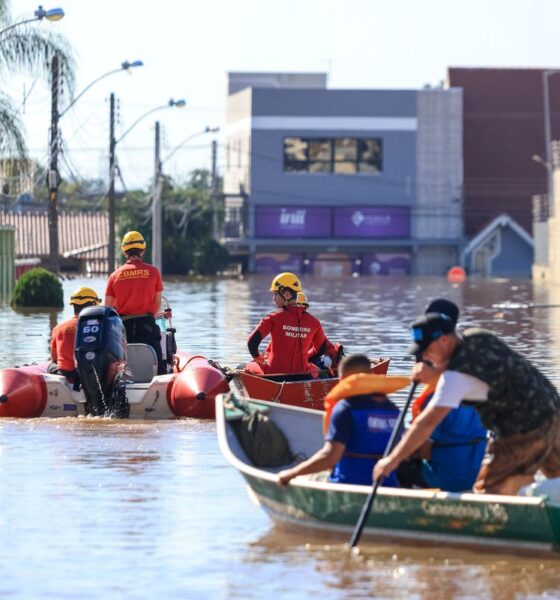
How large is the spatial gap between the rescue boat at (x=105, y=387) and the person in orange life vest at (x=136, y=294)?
64cm

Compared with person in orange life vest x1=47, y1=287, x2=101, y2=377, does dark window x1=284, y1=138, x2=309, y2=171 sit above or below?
above

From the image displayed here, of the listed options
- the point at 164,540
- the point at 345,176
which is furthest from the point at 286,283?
the point at 345,176

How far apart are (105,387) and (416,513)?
7479 mm

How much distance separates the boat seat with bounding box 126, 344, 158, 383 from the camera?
19438 millimetres

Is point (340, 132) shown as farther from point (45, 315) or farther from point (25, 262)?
point (45, 315)

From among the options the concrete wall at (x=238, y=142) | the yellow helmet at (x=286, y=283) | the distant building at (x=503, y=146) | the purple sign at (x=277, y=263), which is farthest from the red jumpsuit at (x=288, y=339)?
the distant building at (x=503, y=146)

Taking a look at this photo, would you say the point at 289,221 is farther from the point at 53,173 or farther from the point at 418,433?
the point at 418,433

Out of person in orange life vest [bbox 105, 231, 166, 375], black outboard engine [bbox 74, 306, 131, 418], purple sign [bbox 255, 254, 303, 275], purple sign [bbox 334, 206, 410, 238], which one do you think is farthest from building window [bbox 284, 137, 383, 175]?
black outboard engine [bbox 74, 306, 131, 418]

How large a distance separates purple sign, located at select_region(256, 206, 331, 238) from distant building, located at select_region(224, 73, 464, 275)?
0.18 feet

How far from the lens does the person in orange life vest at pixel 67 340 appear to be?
1845 cm

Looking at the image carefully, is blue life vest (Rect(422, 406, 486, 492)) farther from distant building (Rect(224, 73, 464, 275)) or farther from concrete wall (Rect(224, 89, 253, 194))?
concrete wall (Rect(224, 89, 253, 194))

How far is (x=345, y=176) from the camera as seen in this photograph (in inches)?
3954

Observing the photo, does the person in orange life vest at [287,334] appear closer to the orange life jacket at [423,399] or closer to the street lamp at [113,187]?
the orange life jacket at [423,399]

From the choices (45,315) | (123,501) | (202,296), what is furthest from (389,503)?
(202,296)
